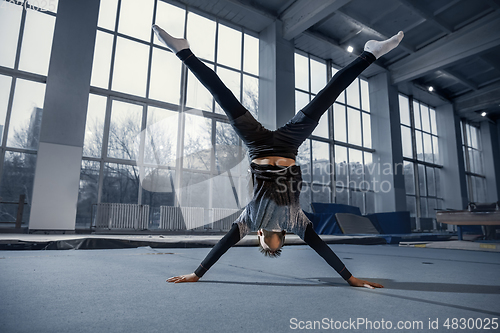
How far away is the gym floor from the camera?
1059 mm

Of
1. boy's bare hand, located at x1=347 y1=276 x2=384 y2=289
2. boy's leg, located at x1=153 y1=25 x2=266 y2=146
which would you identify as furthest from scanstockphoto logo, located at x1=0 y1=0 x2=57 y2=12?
boy's bare hand, located at x1=347 y1=276 x2=384 y2=289

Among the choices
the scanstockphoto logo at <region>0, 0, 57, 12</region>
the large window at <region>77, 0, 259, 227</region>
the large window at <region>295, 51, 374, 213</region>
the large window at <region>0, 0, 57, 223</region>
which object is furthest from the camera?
the large window at <region>295, 51, 374, 213</region>

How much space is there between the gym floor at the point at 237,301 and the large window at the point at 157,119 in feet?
16.8

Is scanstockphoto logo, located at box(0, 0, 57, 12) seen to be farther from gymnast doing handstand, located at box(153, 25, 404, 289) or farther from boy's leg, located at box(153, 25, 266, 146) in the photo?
boy's leg, located at box(153, 25, 266, 146)

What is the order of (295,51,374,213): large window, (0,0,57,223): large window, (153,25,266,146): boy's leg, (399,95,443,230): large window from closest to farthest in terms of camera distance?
(153,25,266,146): boy's leg
(0,0,57,223): large window
(295,51,374,213): large window
(399,95,443,230): large window

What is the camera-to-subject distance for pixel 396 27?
29.1 feet

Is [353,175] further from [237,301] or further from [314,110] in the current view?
[237,301]

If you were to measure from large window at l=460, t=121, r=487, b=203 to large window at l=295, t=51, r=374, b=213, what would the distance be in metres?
5.84

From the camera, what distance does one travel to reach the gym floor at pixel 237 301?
106 centimetres

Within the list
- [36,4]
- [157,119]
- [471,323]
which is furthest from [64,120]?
[471,323]

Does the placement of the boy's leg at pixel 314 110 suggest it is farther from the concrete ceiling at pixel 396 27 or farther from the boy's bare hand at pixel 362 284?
the concrete ceiling at pixel 396 27

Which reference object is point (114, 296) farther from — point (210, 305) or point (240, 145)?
point (240, 145)

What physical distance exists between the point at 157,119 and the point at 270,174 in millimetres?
6248

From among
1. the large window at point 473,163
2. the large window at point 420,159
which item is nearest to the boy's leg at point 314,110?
the large window at point 420,159
